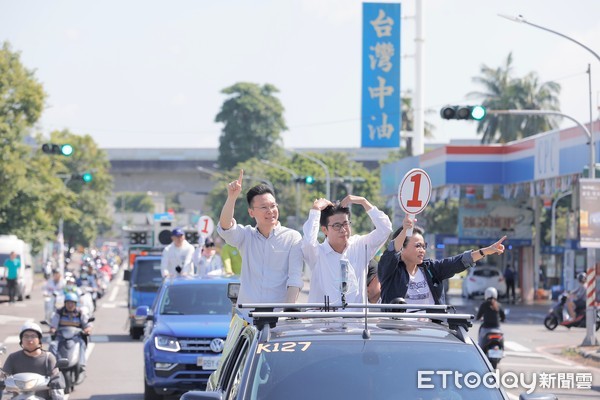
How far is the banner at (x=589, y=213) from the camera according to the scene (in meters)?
25.2

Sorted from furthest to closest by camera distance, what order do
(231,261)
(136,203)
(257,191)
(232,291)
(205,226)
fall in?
1. (136,203)
2. (205,226)
3. (231,261)
4. (232,291)
5. (257,191)

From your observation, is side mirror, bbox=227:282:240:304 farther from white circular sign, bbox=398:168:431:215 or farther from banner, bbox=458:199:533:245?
banner, bbox=458:199:533:245

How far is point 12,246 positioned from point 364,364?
129 ft

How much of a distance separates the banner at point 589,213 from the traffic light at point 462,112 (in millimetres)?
2821

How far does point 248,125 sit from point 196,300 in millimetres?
86438

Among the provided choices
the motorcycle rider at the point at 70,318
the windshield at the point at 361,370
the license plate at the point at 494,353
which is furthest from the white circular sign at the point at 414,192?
the motorcycle rider at the point at 70,318

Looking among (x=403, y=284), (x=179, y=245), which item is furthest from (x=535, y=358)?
(x=403, y=284)

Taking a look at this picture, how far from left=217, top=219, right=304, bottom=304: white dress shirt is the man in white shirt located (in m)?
10.1

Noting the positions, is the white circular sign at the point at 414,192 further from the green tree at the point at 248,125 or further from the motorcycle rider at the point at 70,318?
the green tree at the point at 248,125

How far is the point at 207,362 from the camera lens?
14367mm

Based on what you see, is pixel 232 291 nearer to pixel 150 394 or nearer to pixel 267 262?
pixel 267 262

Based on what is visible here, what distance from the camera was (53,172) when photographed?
61188mm

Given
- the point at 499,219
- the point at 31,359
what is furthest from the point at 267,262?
the point at 499,219

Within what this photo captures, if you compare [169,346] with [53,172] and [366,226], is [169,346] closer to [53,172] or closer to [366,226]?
[53,172]
